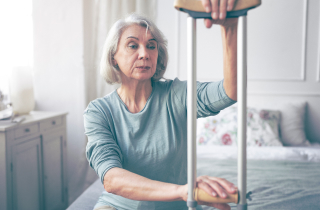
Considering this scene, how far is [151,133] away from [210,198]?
45cm

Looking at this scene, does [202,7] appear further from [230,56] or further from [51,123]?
[51,123]

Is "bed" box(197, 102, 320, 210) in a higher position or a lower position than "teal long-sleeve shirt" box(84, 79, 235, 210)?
lower

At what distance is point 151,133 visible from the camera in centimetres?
105

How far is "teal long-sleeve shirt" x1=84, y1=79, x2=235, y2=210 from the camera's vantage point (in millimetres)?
1004

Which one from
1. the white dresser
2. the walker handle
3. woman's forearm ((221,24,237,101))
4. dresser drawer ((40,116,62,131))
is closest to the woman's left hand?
the walker handle

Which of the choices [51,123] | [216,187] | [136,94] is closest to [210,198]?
[216,187]

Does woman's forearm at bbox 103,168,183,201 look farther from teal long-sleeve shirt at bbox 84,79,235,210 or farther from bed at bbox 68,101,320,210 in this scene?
bed at bbox 68,101,320,210

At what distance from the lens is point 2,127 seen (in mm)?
1603

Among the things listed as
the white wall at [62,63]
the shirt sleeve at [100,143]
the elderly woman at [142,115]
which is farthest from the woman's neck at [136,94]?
the white wall at [62,63]

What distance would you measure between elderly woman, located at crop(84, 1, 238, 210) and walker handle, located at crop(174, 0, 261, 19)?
27 centimetres

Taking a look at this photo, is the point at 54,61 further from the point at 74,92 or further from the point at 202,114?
the point at 202,114

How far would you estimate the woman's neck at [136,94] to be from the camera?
114 cm

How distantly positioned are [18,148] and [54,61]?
1205mm

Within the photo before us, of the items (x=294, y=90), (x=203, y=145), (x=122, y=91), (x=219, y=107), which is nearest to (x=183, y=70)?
(x=203, y=145)
